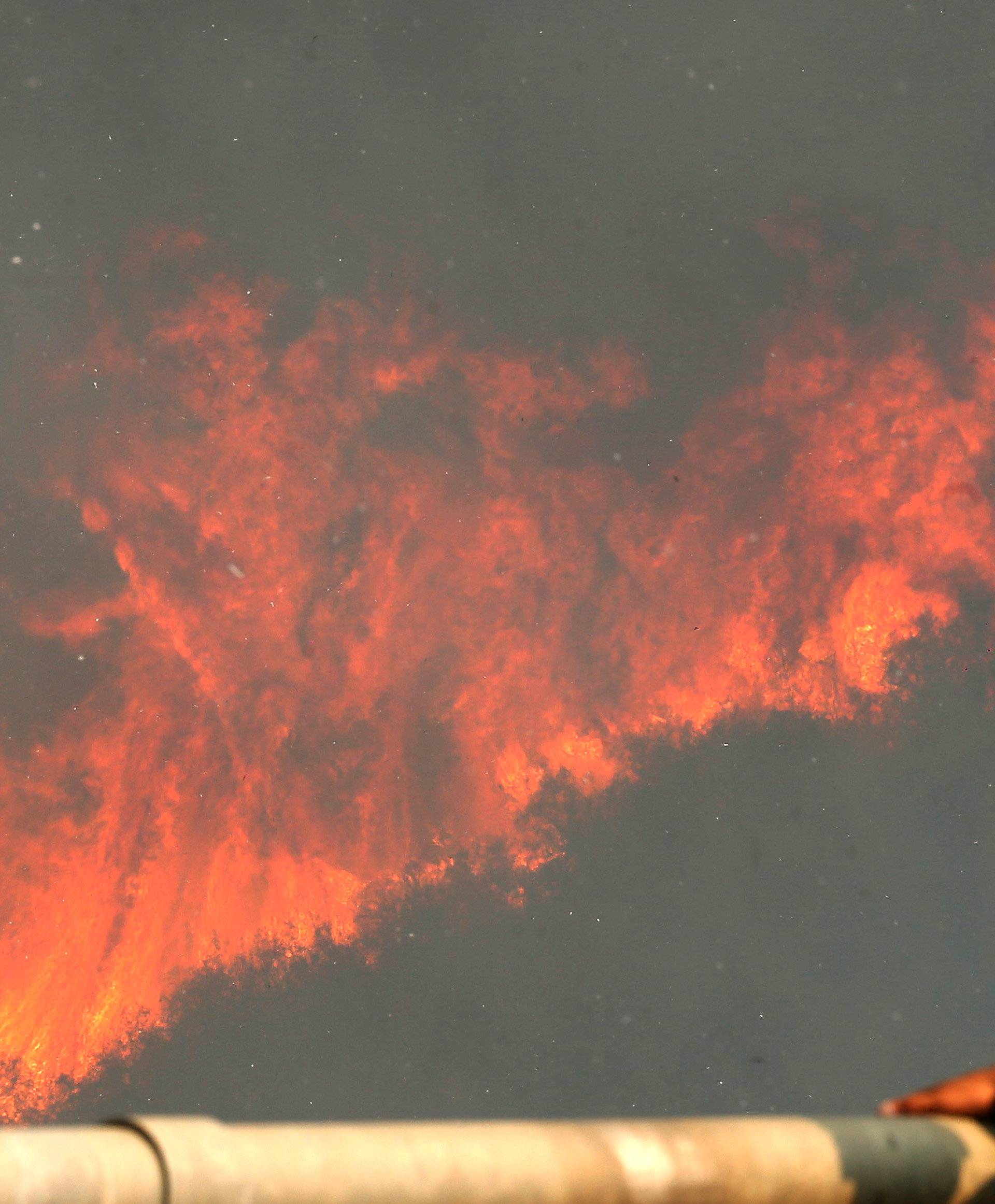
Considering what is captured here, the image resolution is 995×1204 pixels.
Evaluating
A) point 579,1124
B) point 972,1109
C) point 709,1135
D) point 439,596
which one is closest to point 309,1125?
point 579,1124

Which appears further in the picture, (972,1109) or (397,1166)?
(972,1109)

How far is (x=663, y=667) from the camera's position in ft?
48.0

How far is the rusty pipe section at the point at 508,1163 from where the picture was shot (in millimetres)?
1132

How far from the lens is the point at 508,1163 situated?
4.24 ft

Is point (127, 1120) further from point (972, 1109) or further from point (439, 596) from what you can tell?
point (439, 596)

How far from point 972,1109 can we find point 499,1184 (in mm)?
696

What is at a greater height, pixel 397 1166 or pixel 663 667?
pixel 663 667

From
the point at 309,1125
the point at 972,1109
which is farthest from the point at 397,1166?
the point at 972,1109

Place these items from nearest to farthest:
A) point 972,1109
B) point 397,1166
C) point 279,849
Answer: point 397,1166, point 972,1109, point 279,849

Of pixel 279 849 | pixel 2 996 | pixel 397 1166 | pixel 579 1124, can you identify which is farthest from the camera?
pixel 279 849

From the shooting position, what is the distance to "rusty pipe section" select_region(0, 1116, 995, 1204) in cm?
113

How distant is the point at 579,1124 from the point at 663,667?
13322 millimetres

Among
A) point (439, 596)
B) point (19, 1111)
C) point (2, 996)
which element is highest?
point (439, 596)

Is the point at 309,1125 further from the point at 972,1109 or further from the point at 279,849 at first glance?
the point at 279,849
